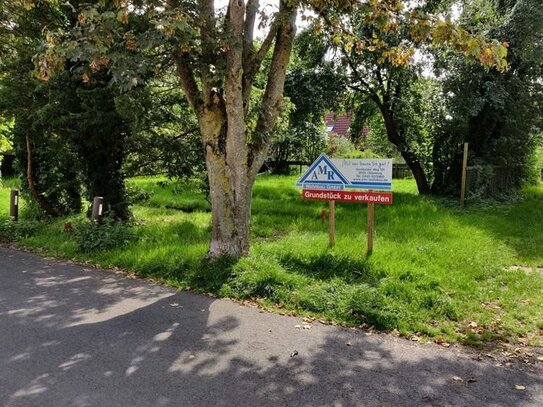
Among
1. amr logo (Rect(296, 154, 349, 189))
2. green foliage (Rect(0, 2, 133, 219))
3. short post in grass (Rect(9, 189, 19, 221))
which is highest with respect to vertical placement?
green foliage (Rect(0, 2, 133, 219))

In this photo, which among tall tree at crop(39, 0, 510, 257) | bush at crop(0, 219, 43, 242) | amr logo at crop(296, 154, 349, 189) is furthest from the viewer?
bush at crop(0, 219, 43, 242)

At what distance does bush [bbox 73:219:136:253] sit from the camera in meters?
8.62

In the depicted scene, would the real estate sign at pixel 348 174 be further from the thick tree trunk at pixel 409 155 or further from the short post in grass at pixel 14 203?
the thick tree trunk at pixel 409 155

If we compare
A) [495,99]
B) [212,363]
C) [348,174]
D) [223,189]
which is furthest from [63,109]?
[495,99]

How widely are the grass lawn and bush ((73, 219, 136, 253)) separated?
36mm

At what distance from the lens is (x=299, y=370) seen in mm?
4059

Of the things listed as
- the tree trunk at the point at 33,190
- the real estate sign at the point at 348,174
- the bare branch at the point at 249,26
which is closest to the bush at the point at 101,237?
the real estate sign at the point at 348,174

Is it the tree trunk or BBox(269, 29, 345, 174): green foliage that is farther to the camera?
BBox(269, 29, 345, 174): green foliage

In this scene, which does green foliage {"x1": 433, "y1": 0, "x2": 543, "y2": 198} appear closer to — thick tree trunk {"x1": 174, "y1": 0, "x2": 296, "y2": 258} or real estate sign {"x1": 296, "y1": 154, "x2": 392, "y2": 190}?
real estate sign {"x1": 296, "y1": 154, "x2": 392, "y2": 190}

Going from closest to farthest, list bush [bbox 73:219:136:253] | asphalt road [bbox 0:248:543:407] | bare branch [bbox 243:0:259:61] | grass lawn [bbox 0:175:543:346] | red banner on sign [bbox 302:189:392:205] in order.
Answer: asphalt road [bbox 0:248:543:407] < grass lawn [bbox 0:175:543:346] < bare branch [bbox 243:0:259:61] < red banner on sign [bbox 302:189:392:205] < bush [bbox 73:219:136:253]

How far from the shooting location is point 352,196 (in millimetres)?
7477

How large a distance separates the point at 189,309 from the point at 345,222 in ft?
18.4

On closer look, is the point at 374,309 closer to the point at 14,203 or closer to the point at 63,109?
the point at 63,109

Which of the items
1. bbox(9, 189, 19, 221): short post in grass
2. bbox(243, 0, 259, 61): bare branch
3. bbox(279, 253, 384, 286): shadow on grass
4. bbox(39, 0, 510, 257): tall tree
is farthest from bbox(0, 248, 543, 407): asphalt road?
bbox(9, 189, 19, 221): short post in grass
